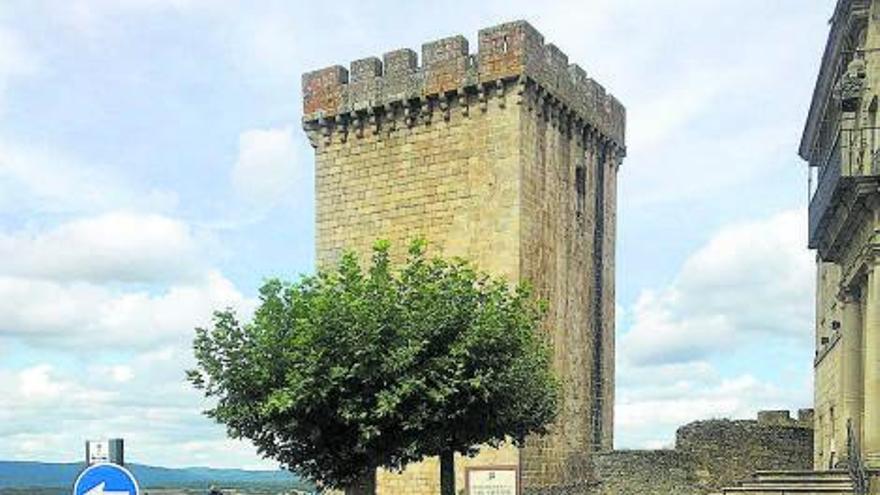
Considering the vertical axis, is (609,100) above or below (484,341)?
above

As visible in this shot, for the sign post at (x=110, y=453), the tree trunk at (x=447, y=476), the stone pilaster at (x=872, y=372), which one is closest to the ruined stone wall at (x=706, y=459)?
the tree trunk at (x=447, y=476)

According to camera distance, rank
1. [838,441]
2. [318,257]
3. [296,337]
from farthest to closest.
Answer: [318,257] < [838,441] < [296,337]

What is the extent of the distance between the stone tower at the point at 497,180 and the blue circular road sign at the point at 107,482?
1998 centimetres

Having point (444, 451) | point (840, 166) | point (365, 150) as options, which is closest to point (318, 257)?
point (365, 150)

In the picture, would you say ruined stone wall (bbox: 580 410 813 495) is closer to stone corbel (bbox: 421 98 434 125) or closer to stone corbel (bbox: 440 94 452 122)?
stone corbel (bbox: 440 94 452 122)

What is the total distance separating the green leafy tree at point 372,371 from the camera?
21406 millimetres

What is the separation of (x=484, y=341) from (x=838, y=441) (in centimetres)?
1071

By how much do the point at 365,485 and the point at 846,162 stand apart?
1157cm

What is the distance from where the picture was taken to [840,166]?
82.6ft

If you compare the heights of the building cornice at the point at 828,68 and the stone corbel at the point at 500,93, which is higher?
the building cornice at the point at 828,68

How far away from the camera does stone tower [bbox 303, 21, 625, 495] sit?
2959 cm

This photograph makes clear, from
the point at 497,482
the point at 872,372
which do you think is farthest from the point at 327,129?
the point at 497,482

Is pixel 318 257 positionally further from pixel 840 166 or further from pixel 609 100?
pixel 840 166

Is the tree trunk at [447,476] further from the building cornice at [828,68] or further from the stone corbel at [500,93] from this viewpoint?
the building cornice at [828,68]
